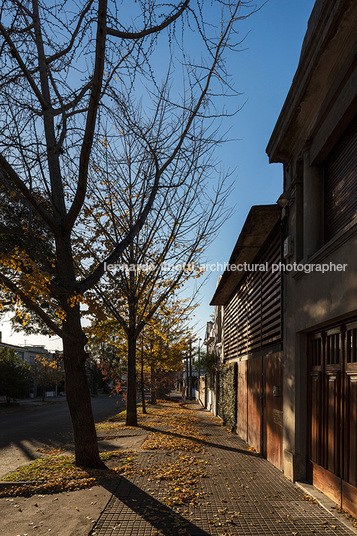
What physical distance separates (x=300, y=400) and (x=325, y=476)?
4.56ft

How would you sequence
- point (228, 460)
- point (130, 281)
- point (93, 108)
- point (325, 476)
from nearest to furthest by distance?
point (325, 476) → point (93, 108) → point (228, 460) → point (130, 281)

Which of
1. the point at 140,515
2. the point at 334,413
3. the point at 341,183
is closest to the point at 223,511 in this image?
the point at 140,515

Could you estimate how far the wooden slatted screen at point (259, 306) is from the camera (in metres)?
10.1

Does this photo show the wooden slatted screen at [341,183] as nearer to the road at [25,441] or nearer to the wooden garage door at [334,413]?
the wooden garage door at [334,413]

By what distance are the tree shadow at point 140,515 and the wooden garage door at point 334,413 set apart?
1.93 metres

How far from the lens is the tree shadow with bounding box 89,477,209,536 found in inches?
210

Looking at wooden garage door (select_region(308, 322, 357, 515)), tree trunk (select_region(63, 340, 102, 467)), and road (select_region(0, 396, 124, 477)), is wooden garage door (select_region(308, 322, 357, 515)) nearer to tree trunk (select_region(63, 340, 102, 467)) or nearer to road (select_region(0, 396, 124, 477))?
tree trunk (select_region(63, 340, 102, 467))

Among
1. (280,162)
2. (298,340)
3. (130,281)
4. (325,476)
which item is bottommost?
(325,476)

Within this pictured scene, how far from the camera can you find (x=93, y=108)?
7117 mm

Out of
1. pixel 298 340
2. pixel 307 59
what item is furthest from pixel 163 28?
pixel 298 340

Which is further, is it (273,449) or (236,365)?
(236,365)

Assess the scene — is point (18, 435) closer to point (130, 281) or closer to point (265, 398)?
point (130, 281)

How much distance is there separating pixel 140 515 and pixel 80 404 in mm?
3155

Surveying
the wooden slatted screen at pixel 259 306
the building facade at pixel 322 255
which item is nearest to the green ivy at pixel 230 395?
the wooden slatted screen at pixel 259 306
